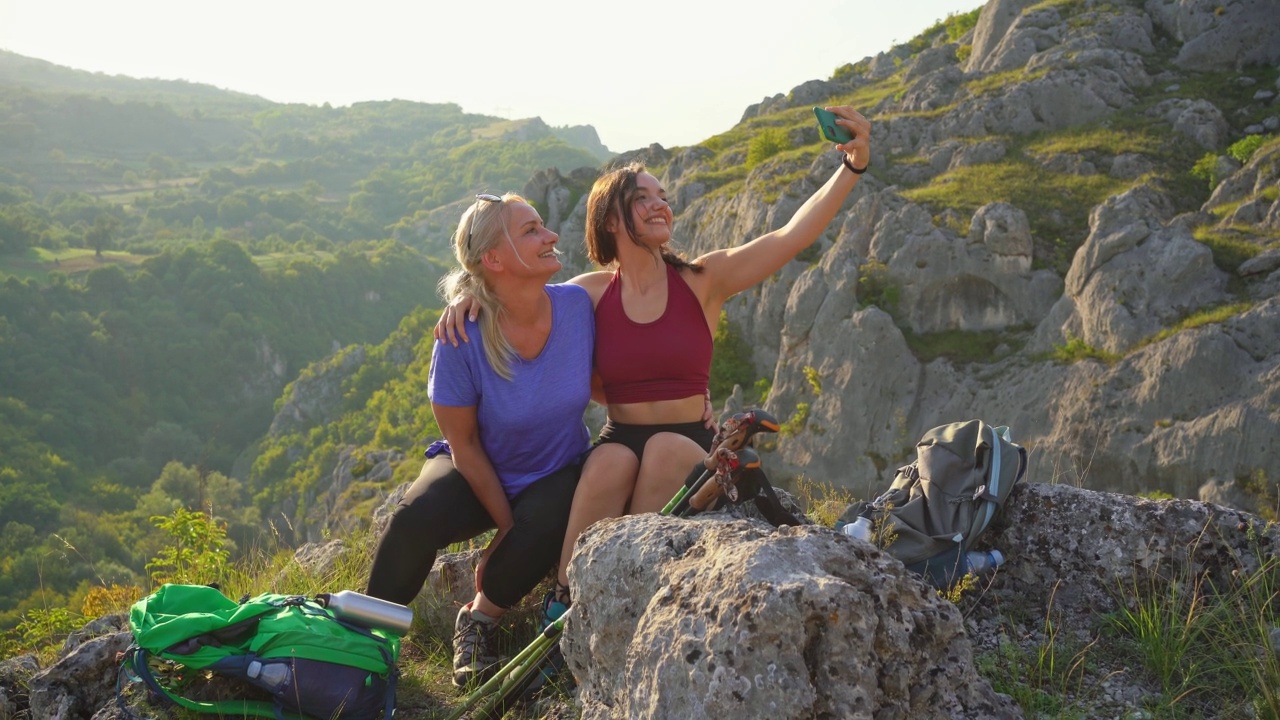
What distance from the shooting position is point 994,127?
34.4 meters

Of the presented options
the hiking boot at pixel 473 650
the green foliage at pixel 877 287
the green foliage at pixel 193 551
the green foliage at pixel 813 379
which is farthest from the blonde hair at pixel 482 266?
the green foliage at pixel 813 379

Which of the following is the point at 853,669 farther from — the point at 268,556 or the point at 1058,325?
the point at 1058,325

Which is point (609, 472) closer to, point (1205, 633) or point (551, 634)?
point (551, 634)

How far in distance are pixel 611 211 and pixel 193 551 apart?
4212 mm

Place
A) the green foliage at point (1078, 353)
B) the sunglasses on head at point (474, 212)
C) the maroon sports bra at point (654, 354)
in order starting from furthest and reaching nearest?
the green foliage at point (1078, 353) < the maroon sports bra at point (654, 354) < the sunglasses on head at point (474, 212)

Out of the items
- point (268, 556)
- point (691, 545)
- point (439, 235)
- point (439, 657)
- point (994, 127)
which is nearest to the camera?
point (691, 545)

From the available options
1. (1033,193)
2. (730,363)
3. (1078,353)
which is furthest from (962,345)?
(730,363)

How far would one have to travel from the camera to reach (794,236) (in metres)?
4.89

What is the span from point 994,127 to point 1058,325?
11.6 metres

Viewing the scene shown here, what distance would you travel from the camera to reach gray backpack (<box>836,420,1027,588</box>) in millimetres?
4109

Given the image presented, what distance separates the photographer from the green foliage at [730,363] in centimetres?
3506

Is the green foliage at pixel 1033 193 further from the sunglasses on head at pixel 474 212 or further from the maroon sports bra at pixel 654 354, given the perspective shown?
the sunglasses on head at pixel 474 212

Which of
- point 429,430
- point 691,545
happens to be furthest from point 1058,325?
point 429,430

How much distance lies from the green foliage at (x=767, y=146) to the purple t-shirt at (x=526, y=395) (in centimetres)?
3779
